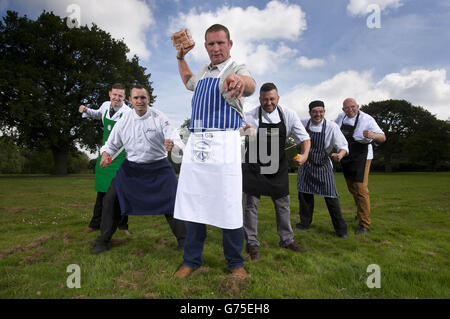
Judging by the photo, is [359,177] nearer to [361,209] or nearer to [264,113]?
[361,209]

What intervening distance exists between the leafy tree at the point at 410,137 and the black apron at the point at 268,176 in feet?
136

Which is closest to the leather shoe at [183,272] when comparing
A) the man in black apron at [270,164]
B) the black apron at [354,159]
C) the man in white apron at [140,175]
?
the man in white apron at [140,175]

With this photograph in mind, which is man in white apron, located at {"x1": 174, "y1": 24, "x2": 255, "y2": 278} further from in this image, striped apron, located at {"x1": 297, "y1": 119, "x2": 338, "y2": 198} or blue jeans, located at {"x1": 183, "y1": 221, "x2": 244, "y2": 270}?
striped apron, located at {"x1": 297, "y1": 119, "x2": 338, "y2": 198}

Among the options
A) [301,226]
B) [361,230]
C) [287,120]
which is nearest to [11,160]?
[301,226]

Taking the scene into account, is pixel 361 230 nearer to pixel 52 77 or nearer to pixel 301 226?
pixel 301 226

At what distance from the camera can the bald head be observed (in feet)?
17.5

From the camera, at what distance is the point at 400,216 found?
6.66 metres

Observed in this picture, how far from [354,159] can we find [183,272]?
4.08 metres

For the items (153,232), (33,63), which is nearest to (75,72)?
(33,63)

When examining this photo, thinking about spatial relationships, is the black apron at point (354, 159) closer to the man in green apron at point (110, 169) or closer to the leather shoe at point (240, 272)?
the leather shoe at point (240, 272)

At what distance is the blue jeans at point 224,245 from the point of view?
2.95 meters

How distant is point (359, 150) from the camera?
17.4 ft

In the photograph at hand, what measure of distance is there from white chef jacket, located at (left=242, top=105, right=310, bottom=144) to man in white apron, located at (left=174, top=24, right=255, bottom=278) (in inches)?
44.9
